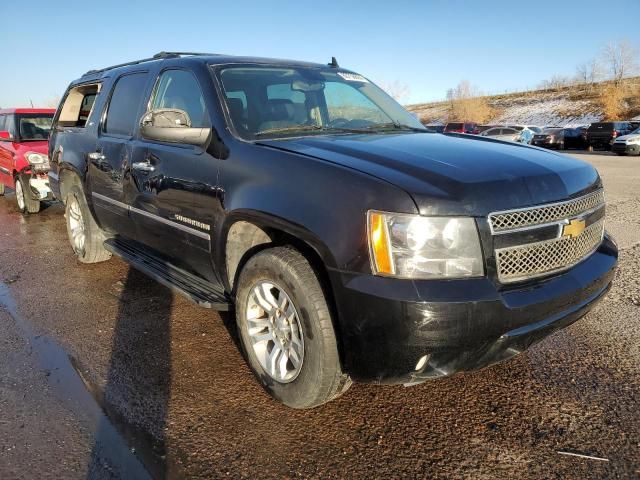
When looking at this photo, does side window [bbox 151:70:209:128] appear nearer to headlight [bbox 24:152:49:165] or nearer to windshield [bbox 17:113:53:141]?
headlight [bbox 24:152:49:165]

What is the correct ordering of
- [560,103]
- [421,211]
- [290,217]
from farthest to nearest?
1. [560,103]
2. [290,217]
3. [421,211]

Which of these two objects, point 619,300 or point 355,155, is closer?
point 355,155

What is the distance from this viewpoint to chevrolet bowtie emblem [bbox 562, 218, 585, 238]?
242cm

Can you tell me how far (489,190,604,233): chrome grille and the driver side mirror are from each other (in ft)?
5.87

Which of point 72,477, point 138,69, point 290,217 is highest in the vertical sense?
point 138,69

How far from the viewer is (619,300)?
4039mm

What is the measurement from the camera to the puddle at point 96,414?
7.34ft

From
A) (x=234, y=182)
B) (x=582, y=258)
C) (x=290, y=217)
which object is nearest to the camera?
(x=290, y=217)

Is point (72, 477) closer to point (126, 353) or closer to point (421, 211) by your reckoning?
point (126, 353)

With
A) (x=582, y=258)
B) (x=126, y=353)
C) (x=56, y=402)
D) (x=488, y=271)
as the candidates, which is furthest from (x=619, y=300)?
(x=56, y=402)

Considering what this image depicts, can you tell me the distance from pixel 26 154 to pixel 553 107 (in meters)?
65.2

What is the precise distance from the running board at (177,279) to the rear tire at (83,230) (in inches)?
37.3

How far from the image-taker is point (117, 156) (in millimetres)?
4070

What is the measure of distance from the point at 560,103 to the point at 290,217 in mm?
69669
